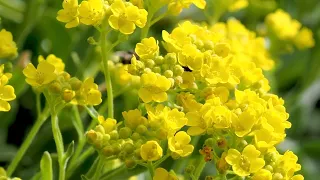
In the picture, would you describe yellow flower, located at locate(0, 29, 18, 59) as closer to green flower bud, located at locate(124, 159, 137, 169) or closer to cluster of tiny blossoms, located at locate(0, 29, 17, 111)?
cluster of tiny blossoms, located at locate(0, 29, 17, 111)

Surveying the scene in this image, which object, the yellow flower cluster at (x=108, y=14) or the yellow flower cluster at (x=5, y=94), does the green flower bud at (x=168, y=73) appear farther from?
the yellow flower cluster at (x=5, y=94)

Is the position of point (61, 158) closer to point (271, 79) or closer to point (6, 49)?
point (6, 49)

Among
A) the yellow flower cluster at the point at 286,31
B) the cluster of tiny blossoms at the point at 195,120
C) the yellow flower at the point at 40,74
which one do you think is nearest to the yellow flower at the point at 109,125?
the cluster of tiny blossoms at the point at 195,120

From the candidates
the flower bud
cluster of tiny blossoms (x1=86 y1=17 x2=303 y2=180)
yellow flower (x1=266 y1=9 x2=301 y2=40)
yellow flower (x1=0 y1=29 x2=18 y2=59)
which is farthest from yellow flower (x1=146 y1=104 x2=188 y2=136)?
yellow flower (x1=266 y1=9 x2=301 y2=40)

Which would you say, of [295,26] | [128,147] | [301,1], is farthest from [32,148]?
[301,1]

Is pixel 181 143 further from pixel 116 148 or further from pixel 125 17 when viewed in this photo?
pixel 125 17

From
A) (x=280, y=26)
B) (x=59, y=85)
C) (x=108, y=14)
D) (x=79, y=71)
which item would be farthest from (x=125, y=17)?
(x=280, y=26)

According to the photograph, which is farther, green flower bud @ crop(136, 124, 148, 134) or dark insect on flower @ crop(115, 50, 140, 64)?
dark insect on flower @ crop(115, 50, 140, 64)
